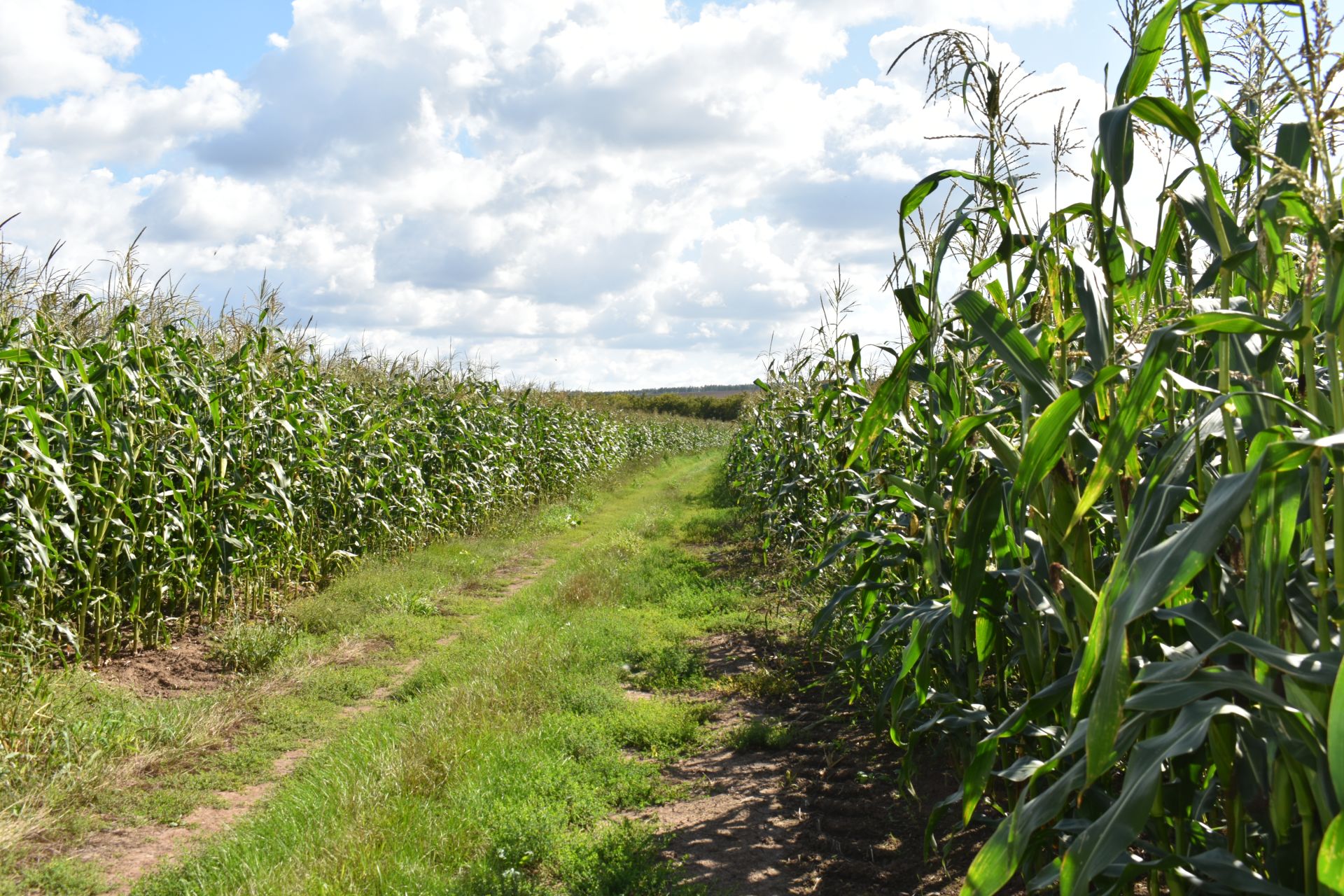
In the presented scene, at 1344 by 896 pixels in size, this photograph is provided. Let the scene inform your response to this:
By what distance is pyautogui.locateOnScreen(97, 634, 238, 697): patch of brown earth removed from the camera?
568cm

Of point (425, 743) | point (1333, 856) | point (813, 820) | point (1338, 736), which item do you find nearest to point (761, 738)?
point (813, 820)

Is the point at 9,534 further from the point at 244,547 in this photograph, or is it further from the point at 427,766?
the point at 427,766

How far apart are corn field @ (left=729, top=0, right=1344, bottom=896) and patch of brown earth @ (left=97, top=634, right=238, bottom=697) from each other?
4.92 meters

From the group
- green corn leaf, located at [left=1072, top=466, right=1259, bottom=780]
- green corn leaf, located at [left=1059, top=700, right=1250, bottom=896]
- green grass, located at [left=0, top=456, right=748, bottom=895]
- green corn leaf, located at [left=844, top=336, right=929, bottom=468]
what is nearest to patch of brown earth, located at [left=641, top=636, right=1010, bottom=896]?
green grass, located at [left=0, top=456, right=748, bottom=895]

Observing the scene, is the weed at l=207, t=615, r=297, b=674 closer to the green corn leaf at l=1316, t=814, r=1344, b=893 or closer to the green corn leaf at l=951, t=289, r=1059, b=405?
the green corn leaf at l=951, t=289, r=1059, b=405

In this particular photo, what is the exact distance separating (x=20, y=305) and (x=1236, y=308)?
6.68 meters

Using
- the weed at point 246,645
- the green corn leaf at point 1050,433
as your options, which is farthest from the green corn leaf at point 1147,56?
the weed at point 246,645

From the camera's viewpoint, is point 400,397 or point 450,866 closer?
point 450,866

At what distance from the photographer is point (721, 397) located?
69.1 metres

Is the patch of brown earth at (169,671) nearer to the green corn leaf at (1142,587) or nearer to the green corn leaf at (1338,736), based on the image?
the green corn leaf at (1142,587)

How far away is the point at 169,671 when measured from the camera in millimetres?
5988

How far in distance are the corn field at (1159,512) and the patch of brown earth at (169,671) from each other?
4.92 m

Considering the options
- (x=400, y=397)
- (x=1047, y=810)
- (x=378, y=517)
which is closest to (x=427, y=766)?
(x=1047, y=810)

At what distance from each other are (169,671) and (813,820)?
15.2 feet
